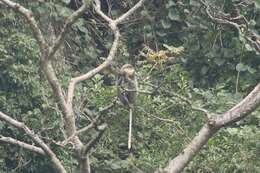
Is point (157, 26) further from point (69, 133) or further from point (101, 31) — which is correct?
point (69, 133)

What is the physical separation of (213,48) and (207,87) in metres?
0.39

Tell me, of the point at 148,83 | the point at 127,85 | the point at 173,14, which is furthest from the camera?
the point at 173,14

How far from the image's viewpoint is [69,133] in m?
4.06

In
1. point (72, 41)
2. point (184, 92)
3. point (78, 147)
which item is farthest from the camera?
point (72, 41)

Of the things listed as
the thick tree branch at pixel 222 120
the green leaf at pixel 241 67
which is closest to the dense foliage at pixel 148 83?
the green leaf at pixel 241 67

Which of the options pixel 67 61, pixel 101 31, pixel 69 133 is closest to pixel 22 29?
pixel 67 61

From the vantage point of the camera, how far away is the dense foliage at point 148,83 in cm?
518

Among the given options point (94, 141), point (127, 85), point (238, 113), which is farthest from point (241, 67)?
point (94, 141)

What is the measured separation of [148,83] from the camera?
4.62m

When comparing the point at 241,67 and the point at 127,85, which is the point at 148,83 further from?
the point at 241,67

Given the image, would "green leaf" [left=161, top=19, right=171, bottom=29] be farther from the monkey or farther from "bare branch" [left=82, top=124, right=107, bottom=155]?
"bare branch" [left=82, top=124, right=107, bottom=155]

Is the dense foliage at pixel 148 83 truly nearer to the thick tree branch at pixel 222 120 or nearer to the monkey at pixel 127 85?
the monkey at pixel 127 85

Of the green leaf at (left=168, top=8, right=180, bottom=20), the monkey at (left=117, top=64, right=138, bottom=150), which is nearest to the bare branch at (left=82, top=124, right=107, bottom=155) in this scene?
the monkey at (left=117, top=64, right=138, bottom=150)

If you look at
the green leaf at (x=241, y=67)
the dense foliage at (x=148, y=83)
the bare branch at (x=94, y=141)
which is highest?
the bare branch at (x=94, y=141)
